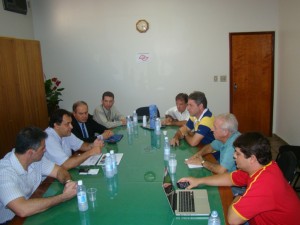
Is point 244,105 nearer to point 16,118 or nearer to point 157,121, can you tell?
point 157,121

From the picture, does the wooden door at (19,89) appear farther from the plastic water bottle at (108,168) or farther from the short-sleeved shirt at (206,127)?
the short-sleeved shirt at (206,127)

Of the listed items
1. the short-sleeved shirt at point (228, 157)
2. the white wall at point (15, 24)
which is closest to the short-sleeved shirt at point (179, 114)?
the short-sleeved shirt at point (228, 157)

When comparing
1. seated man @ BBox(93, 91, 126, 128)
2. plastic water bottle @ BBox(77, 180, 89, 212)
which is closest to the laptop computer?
plastic water bottle @ BBox(77, 180, 89, 212)

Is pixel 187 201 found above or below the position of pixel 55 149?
below

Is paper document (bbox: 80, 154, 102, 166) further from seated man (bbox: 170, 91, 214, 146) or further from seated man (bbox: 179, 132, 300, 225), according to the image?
seated man (bbox: 179, 132, 300, 225)

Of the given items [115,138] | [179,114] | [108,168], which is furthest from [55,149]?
[179,114]

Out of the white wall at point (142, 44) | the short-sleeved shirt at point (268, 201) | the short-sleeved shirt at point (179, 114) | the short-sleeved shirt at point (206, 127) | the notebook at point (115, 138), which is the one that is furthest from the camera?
the white wall at point (142, 44)

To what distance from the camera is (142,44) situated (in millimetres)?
5605

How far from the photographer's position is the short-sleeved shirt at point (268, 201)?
1.59m

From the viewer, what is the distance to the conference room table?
167 centimetres

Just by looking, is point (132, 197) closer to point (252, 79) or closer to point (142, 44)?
point (142, 44)

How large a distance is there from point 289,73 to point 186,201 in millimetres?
4069

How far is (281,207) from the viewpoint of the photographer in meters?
1.63

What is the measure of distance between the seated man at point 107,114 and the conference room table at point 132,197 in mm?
1362
